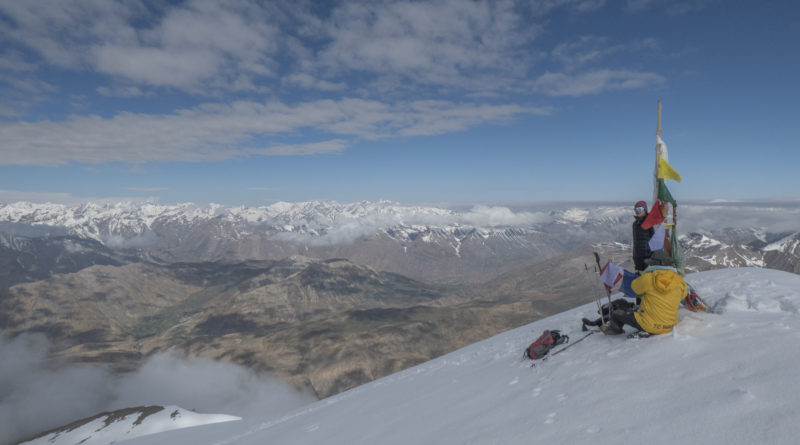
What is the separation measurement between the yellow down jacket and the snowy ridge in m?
49.2

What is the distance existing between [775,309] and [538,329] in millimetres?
10252

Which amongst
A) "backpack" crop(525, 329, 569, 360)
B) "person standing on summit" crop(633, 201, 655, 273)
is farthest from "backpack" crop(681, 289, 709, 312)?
"backpack" crop(525, 329, 569, 360)

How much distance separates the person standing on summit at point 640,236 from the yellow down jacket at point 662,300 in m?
3.45

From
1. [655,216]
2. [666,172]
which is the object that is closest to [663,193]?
[666,172]

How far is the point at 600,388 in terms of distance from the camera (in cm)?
844

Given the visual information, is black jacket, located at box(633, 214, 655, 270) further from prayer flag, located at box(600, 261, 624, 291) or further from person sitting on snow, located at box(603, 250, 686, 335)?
person sitting on snow, located at box(603, 250, 686, 335)

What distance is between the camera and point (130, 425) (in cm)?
6931

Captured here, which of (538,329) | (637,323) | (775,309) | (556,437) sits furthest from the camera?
(538,329)

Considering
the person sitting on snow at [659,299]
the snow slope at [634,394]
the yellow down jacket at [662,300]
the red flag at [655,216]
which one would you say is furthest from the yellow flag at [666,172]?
the yellow down jacket at [662,300]

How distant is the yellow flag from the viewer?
1423 cm

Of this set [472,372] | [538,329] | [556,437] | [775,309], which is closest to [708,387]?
[556,437]

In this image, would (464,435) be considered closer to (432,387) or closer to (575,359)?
(575,359)

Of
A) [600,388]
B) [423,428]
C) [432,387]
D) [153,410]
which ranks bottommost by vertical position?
[153,410]

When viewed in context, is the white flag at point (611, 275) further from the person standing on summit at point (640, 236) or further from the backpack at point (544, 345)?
the backpack at point (544, 345)
